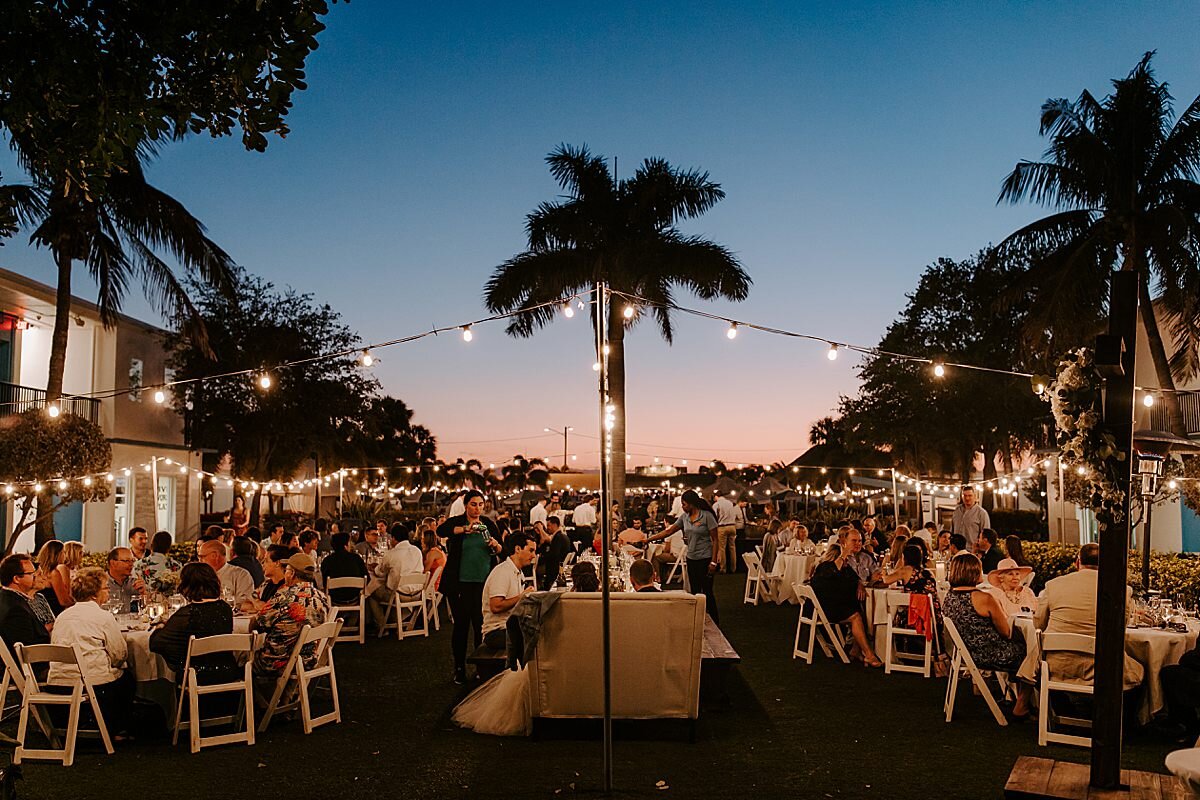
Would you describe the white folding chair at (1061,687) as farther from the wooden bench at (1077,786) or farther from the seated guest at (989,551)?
the seated guest at (989,551)

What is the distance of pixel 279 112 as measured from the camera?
3775 mm

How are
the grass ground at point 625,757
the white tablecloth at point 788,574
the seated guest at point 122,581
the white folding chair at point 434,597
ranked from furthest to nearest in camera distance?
the white tablecloth at point 788,574, the white folding chair at point 434,597, the seated guest at point 122,581, the grass ground at point 625,757

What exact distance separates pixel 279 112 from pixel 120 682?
4.88 meters

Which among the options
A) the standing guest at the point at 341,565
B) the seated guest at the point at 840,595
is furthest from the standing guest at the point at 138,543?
the seated guest at the point at 840,595

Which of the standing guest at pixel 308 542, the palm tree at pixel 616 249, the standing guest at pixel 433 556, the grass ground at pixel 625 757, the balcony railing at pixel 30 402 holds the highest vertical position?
the palm tree at pixel 616 249

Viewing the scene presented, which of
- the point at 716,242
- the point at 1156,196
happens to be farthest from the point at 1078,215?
the point at 716,242

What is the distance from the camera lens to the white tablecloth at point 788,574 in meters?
15.1

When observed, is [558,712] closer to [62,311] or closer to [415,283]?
[62,311]

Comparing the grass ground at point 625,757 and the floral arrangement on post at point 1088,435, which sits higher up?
the floral arrangement on post at point 1088,435

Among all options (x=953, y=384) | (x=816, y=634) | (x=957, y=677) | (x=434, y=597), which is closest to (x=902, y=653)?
(x=816, y=634)

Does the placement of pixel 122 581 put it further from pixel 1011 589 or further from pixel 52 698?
pixel 1011 589

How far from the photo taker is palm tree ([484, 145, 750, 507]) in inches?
791

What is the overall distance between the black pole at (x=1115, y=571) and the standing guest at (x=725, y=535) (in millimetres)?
14713

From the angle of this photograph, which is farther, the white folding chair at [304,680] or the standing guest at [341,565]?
the standing guest at [341,565]
